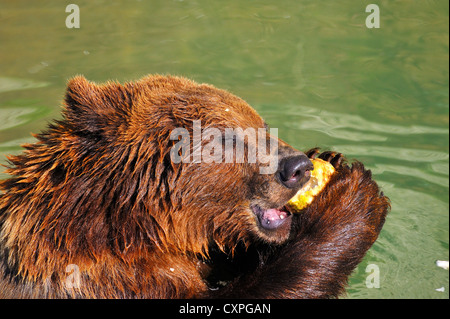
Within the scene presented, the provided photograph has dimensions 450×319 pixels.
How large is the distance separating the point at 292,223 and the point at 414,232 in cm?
265

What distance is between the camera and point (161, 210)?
16.5 ft

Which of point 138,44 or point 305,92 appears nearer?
point 305,92

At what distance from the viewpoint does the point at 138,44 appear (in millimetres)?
11219

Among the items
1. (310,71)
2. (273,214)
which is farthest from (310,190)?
(310,71)

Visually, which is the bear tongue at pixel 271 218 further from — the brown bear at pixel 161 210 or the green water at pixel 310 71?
the green water at pixel 310 71

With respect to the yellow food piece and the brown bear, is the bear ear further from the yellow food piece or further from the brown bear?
the yellow food piece

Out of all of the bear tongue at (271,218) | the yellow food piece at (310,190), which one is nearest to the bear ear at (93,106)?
the bear tongue at (271,218)

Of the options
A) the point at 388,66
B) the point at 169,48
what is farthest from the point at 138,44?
the point at 388,66

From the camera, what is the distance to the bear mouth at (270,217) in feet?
17.6

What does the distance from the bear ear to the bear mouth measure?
140cm

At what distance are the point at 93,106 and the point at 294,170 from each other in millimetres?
1722

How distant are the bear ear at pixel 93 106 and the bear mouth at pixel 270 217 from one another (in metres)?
1.40

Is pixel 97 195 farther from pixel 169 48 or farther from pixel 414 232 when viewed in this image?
pixel 169 48

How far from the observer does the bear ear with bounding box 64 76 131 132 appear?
197 inches
